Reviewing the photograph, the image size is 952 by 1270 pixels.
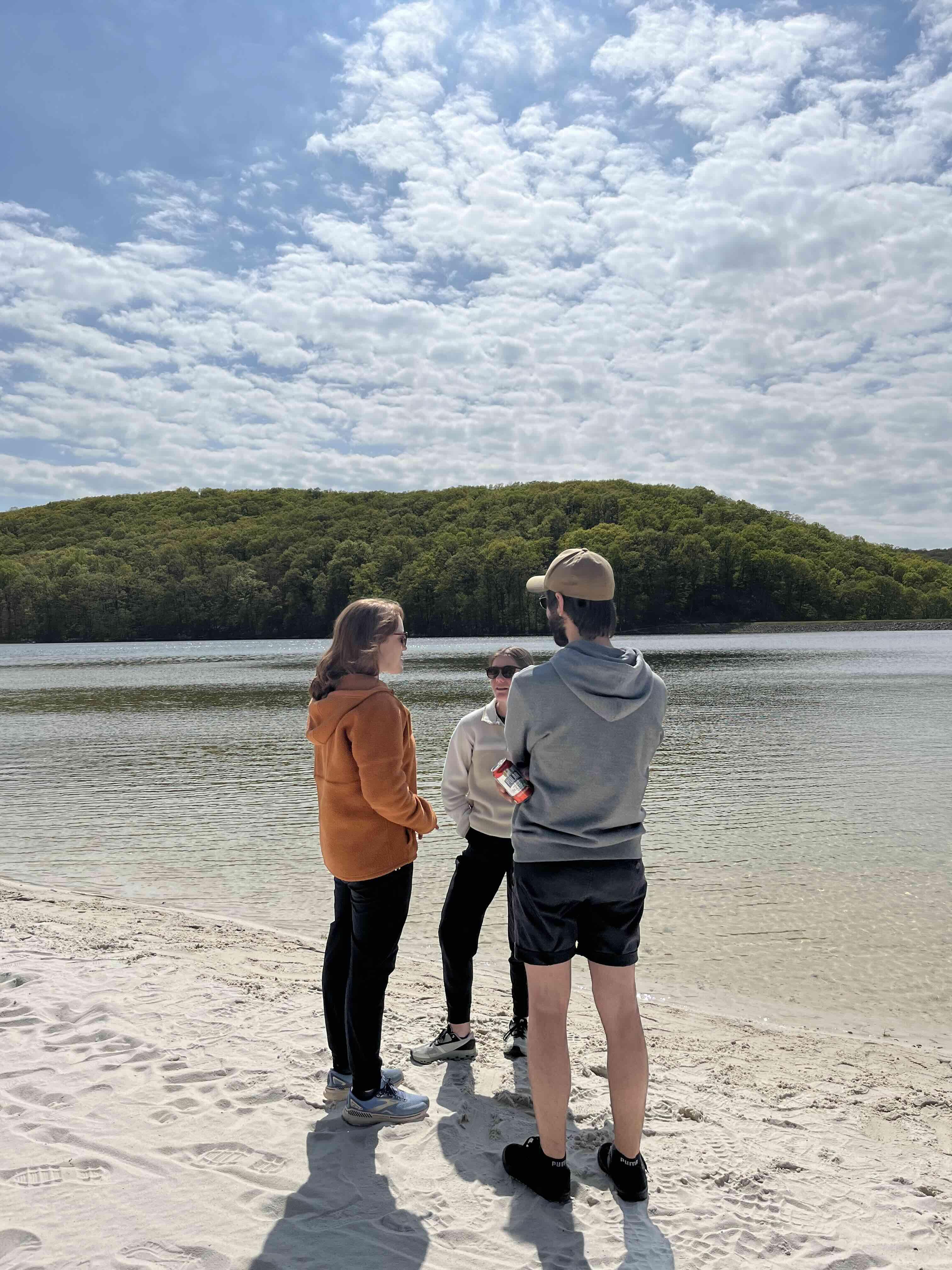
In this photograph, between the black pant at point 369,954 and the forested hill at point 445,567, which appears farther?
the forested hill at point 445,567

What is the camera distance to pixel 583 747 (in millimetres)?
2768

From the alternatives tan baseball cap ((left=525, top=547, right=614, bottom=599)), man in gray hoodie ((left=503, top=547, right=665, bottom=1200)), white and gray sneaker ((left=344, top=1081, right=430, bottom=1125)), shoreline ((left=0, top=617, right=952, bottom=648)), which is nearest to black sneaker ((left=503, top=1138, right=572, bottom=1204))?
man in gray hoodie ((left=503, top=547, right=665, bottom=1200))

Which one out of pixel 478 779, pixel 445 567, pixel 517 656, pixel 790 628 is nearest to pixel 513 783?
pixel 478 779

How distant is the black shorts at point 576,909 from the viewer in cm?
278

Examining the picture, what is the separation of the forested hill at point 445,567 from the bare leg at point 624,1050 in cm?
11579

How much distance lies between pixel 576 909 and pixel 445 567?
126 metres

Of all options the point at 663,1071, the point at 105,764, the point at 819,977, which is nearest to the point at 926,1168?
the point at 663,1071

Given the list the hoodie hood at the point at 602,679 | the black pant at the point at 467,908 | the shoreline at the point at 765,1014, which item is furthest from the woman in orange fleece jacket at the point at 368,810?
the shoreline at the point at 765,1014

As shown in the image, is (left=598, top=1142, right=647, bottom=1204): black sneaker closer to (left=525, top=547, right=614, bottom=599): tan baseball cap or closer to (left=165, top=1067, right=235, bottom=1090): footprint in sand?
(left=165, top=1067, right=235, bottom=1090): footprint in sand

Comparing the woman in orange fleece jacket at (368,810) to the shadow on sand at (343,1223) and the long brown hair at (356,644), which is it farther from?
the shadow on sand at (343,1223)

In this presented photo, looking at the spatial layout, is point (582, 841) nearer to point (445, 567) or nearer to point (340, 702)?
point (340, 702)

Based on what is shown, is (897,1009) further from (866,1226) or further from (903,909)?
(866,1226)

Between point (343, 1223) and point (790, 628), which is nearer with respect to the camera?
point (343, 1223)

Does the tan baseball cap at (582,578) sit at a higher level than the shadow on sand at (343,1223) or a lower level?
higher
